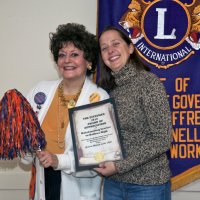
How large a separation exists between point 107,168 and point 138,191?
0.17 m

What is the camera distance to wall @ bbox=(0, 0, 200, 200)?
2.03 m

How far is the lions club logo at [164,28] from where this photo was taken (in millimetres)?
1856

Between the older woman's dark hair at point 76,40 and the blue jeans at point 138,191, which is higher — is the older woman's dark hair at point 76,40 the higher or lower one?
the higher one

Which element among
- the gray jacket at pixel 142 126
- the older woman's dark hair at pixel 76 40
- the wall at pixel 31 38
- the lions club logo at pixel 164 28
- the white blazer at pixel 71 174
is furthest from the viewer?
the wall at pixel 31 38

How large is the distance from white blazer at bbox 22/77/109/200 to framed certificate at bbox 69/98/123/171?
0.27ft

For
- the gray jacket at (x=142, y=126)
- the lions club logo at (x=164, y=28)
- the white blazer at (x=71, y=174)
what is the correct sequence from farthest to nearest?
1. the lions club logo at (x=164, y=28)
2. the white blazer at (x=71, y=174)
3. the gray jacket at (x=142, y=126)

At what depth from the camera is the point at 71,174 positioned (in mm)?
1437

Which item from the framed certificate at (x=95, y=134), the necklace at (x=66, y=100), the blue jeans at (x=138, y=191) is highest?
the necklace at (x=66, y=100)

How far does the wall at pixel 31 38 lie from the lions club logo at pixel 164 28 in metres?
0.29

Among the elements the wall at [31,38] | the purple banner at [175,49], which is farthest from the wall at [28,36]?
the purple banner at [175,49]

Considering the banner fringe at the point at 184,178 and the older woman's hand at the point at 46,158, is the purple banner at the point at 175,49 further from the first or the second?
the older woman's hand at the point at 46,158

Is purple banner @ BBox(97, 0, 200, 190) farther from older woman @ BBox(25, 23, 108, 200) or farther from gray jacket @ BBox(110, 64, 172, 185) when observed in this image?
gray jacket @ BBox(110, 64, 172, 185)

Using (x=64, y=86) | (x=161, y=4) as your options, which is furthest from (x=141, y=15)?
(x=64, y=86)

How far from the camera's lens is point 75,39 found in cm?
151
